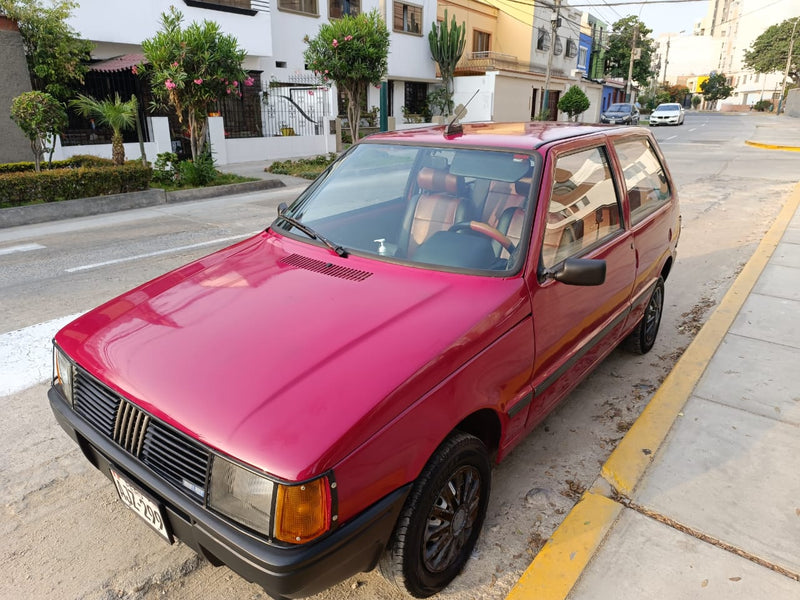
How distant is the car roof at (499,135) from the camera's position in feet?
10.3

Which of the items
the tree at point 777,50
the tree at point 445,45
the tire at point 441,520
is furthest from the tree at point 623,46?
the tire at point 441,520

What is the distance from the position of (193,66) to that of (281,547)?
484 inches

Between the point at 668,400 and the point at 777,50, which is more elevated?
the point at 777,50

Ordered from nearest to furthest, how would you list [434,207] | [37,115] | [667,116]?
[434,207], [37,115], [667,116]

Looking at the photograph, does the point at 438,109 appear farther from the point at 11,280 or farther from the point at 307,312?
the point at 307,312

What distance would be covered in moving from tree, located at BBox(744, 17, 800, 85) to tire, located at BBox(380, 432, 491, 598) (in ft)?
270

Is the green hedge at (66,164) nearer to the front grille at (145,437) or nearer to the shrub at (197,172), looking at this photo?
the shrub at (197,172)

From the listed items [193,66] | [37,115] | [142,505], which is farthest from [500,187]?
[193,66]

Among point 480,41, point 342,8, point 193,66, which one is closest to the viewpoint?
point 193,66

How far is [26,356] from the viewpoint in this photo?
433cm

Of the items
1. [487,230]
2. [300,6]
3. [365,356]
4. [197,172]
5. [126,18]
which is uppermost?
[300,6]

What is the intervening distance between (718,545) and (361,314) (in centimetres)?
188

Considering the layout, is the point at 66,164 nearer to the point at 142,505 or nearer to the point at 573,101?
the point at 142,505

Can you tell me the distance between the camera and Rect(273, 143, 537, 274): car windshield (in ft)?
9.12
